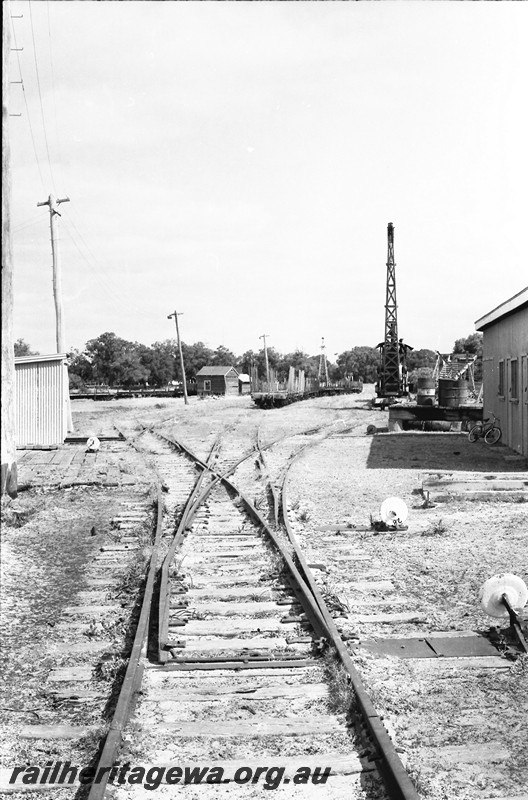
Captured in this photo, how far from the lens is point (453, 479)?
1178cm

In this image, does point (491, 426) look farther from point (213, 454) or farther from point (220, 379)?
point (220, 379)

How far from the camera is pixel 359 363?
139125mm

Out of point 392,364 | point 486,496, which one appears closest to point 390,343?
point 392,364

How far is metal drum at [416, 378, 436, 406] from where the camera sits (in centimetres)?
2480

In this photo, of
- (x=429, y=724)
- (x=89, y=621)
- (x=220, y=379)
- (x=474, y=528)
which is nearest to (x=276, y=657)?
(x=429, y=724)

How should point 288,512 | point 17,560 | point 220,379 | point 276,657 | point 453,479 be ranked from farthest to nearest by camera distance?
point 220,379 → point 453,479 → point 288,512 → point 17,560 → point 276,657

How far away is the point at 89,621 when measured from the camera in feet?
18.7

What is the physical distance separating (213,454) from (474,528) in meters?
9.63

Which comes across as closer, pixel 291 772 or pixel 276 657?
pixel 291 772

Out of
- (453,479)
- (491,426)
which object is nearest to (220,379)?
(491,426)

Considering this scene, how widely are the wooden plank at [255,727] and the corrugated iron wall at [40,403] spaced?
50.5 feet

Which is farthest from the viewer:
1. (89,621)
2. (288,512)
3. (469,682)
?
(288,512)

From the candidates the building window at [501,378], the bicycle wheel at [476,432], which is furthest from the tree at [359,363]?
the building window at [501,378]

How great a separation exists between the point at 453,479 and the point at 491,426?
24.4ft
